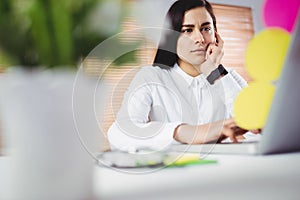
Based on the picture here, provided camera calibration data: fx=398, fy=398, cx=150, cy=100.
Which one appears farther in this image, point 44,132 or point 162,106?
point 162,106

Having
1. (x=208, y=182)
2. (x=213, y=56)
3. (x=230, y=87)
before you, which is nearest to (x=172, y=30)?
(x=213, y=56)

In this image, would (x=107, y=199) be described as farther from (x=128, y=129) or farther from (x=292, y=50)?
(x=292, y=50)

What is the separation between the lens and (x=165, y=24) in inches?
54.9

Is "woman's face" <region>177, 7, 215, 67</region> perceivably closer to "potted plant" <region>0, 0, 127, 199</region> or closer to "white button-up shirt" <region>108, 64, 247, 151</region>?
"white button-up shirt" <region>108, 64, 247, 151</region>

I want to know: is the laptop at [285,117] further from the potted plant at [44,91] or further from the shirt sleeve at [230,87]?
the potted plant at [44,91]

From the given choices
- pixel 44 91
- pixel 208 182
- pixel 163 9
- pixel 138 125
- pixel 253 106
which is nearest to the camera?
pixel 44 91

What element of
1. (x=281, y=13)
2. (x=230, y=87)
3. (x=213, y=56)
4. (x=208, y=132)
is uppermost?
(x=281, y=13)

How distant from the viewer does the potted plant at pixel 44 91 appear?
59 centimetres

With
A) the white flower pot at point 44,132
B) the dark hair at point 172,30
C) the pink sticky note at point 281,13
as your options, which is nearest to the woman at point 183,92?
the dark hair at point 172,30

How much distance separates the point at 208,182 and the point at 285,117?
39 centimetres

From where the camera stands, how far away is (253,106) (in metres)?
1.51

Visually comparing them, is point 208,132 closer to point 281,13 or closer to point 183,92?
point 183,92

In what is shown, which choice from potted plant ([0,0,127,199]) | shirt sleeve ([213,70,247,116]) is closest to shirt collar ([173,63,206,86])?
shirt sleeve ([213,70,247,116])

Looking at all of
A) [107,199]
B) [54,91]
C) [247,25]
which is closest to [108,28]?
[54,91]
